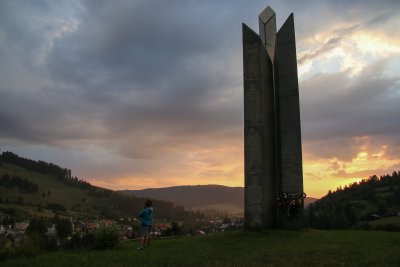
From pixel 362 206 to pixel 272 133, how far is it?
343ft

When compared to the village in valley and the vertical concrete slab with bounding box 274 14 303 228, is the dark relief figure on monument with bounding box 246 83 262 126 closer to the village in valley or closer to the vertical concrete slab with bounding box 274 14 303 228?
the vertical concrete slab with bounding box 274 14 303 228

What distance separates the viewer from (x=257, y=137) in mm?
20625

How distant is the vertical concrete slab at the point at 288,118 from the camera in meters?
21.4

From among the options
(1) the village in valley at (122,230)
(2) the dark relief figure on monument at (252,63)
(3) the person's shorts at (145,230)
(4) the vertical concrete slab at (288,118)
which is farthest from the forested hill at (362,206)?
(3) the person's shorts at (145,230)

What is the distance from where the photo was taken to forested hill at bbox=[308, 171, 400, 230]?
73681 millimetres

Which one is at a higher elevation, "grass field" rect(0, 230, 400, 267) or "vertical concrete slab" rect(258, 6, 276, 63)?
"vertical concrete slab" rect(258, 6, 276, 63)

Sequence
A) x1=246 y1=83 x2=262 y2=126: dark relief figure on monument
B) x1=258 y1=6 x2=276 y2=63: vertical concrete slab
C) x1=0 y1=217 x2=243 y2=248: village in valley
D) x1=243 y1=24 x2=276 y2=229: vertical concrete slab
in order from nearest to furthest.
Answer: x1=0 y1=217 x2=243 y2=248: village in valley, x1=243 y1=24 x2=276 y2=229: vertical concrete slab, x1=246 y1=83 x2=262 y2=126: dark relief figure on monument, x1=258 y1=6 x2=276 y2=63: vertical concrete slab

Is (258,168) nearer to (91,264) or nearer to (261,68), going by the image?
(261,68)

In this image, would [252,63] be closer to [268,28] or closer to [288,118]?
[288,118]

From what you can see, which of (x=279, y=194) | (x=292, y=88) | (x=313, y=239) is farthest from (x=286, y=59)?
(x=313, y=239)

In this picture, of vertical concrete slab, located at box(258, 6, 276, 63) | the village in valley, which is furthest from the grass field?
vertical concrete slab, located at box(258, 6, 276, 63)

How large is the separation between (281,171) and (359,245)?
7403 mm

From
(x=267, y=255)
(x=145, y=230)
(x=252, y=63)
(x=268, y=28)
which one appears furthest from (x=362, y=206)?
(x=267, y=255)

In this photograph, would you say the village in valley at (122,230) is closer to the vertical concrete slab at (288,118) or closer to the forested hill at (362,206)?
the vertical concrete slab at (288,118)
